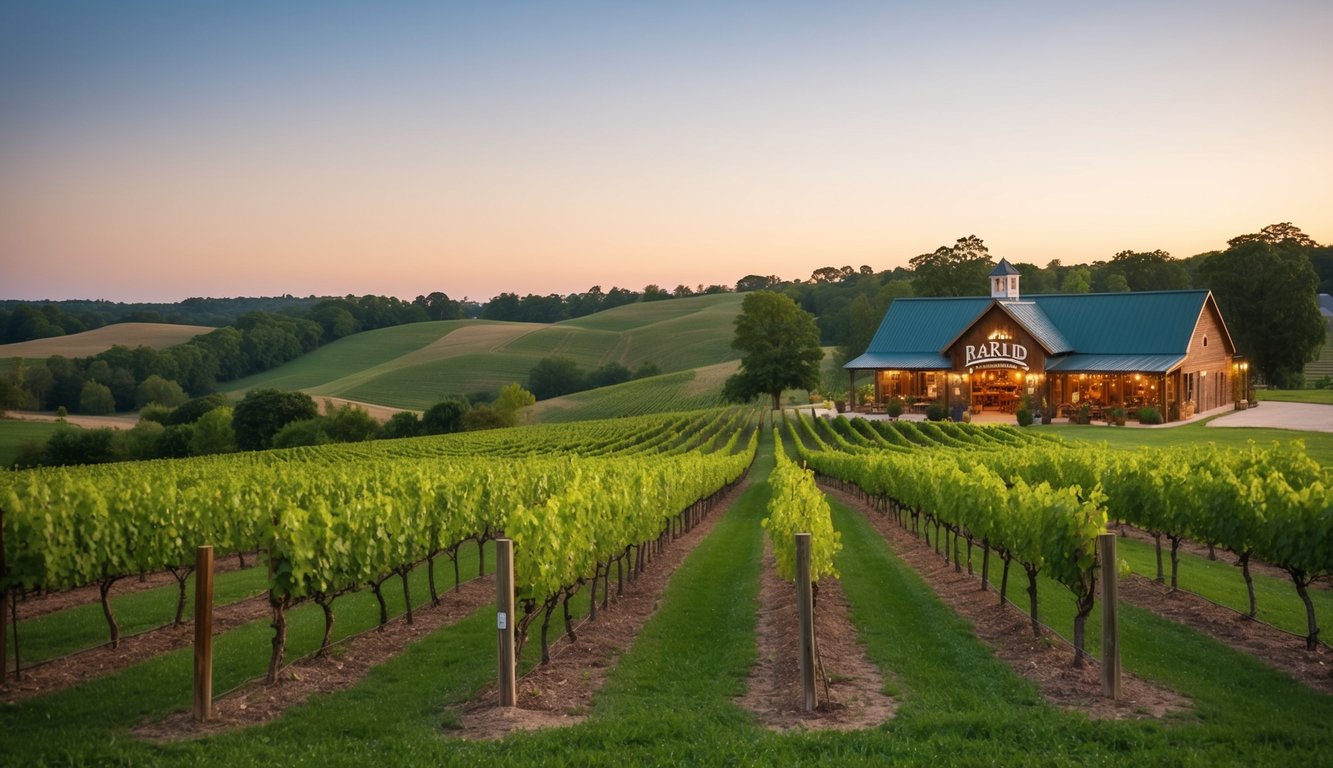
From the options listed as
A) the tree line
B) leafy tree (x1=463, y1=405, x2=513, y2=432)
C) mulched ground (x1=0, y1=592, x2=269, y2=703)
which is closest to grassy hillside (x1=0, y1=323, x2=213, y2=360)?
the tree line

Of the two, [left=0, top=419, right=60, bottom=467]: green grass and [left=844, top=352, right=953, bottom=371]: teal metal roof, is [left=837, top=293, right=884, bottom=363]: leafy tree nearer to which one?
[left=844, top=352, right=953, bottom=371]: teal metal roof

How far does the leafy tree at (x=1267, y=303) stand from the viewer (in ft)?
190

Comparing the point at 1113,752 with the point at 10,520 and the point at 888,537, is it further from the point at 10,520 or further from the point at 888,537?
the point at 888,537

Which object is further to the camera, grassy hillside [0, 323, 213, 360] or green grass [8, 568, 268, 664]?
grassy hillside [0, 323, 213, 360]

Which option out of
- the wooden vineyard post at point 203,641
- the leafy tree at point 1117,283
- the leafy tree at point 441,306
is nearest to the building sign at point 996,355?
the leafy tree at point 1117,283

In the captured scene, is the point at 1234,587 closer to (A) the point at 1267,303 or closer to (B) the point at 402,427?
(A) the point at 1267,303

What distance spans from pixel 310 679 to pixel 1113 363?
49.7 meters

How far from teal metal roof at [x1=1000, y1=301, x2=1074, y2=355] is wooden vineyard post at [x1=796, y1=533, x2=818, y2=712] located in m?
46.2

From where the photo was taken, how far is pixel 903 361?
183ft

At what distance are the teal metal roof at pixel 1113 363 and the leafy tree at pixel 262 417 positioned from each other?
2234 inches

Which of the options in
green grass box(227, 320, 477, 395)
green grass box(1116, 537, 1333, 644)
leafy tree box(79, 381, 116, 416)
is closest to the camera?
green grass box(1116, 537, 1333, 644)

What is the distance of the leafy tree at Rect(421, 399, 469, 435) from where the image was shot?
71375 millimetres

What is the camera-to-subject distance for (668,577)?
15578 mm

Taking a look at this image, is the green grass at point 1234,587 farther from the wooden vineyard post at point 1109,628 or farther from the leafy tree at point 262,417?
the leafy tree at point 262,417
